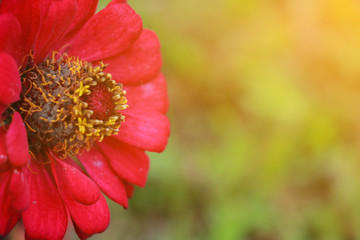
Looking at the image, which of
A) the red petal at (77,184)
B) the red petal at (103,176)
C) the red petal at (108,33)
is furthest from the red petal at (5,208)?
the red petal at (108,33)

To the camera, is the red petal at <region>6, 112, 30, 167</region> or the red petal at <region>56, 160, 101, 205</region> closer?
the red petal at <region>6, 112, 30, 167</region>

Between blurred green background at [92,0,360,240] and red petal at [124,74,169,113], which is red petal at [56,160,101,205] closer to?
red petal at [124,74,169,113]

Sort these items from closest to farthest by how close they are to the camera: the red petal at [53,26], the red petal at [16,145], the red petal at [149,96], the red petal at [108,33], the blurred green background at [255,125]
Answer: the red petal at [16,145] < the red petal at [53,26] < the red petal at [108,33] < the red petal at [149,96] < the blurred green background at [255,125]

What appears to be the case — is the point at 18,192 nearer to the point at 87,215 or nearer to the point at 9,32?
the point at 87,215

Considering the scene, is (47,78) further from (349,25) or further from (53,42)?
(349,25)

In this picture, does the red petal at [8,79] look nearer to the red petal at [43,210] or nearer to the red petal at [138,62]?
the red petal at [43,210]

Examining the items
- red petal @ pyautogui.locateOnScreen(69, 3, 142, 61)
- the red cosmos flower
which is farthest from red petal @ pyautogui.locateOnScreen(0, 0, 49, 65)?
red petal @ pyautogui.locateOnScreen(69, 3, 142, 61)
